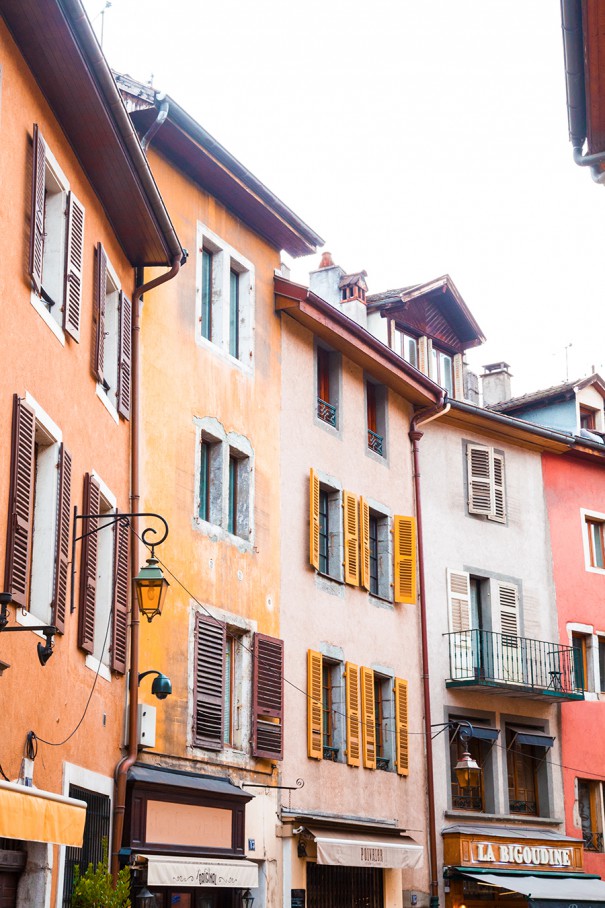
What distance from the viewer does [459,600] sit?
81.4ft

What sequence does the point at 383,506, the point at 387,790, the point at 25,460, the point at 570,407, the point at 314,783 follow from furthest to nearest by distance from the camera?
the point at 570,407
the point at 383,506
the point at 387,790
the point at 314,783
the point at 25,460

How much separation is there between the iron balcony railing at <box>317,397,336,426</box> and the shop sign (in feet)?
24.0

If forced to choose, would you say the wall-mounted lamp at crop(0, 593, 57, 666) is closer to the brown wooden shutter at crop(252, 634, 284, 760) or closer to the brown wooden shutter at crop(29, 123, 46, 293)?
the brown wooden shutter at crop(29, 123, 46, 293)

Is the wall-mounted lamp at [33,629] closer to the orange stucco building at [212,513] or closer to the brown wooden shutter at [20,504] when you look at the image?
the brown wooden shutter at [20,504]

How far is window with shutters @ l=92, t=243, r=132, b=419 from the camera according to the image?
46.8 feet

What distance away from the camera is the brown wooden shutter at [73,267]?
12.8 metres

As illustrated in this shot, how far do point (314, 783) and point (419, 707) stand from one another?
3959 mm

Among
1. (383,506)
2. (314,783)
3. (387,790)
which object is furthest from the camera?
(383,506)

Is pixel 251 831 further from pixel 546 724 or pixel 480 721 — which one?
pixel 546 724

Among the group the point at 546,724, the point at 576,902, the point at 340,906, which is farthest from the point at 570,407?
the point at 340,906

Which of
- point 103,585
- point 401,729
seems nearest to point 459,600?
point 401,729

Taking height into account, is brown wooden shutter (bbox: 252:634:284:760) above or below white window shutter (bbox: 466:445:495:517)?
below

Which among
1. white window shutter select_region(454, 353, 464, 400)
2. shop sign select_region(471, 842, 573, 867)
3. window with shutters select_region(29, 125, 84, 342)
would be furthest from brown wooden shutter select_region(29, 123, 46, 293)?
white window shutter select_region(454, 353, 464, 400)

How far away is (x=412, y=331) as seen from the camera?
1097 inches
